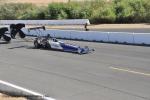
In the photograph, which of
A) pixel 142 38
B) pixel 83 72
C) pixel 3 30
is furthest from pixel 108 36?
pixel 83 72

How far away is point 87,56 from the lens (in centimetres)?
1994

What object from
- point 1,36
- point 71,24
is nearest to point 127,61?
point 1,36

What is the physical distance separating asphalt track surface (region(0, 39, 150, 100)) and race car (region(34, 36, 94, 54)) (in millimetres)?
405

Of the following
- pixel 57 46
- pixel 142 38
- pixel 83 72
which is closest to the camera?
pixel 83 72

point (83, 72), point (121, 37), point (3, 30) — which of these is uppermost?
point (3, 30)

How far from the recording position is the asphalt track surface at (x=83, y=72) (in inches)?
474

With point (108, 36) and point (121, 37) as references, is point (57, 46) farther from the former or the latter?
point (108, 36)

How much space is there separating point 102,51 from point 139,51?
6.36ft

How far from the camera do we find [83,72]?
1547 cm

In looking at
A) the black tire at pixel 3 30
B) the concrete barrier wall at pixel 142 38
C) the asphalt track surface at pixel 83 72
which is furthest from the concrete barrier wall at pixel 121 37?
the black tire at pixel 3 30

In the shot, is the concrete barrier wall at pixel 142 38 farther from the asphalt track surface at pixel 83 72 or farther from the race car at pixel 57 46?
the race car at pixel 57 46

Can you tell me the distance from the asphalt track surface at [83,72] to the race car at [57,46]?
15.9 inches

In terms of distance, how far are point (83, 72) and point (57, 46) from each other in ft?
23.1

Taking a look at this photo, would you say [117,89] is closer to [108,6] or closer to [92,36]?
[92,36]
